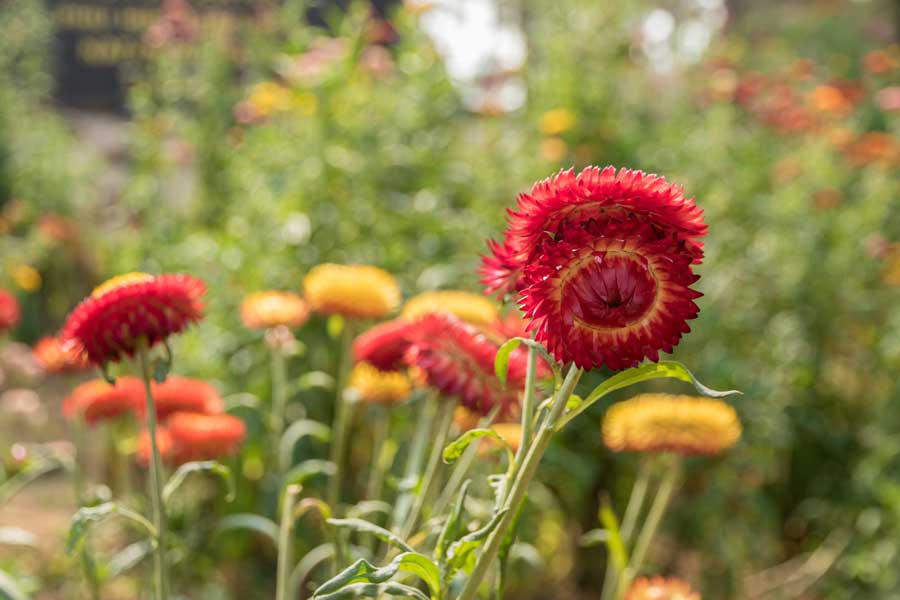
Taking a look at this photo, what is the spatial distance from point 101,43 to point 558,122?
7.03 m

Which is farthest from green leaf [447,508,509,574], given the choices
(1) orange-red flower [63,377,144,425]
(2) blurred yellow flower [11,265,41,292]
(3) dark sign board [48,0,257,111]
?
(3) dark sign board [48,0,257,111]

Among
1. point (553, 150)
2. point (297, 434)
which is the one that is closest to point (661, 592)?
point (297, 434)

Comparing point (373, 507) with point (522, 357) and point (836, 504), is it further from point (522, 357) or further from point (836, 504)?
point (836, 504)

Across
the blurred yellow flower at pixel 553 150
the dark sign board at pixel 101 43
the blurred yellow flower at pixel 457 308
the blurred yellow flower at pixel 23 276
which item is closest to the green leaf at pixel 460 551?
the blurred yellow flower at pixel 457 308

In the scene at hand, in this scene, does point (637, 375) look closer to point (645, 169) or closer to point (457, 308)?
point (457, 308)

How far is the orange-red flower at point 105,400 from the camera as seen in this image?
1874mm

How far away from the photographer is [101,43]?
922 cm

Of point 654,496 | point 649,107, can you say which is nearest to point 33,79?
point 649,107

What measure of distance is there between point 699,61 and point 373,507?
411 centimetres

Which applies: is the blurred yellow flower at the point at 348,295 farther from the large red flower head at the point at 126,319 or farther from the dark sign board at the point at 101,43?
the dark sign board at the point at 101,43

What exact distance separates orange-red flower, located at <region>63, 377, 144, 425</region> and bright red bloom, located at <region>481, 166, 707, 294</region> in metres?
1.26

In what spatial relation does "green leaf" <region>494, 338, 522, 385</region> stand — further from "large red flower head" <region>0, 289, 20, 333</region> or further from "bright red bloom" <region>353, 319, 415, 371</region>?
"large red flower head" <region>0, 289, 20, 333</region>

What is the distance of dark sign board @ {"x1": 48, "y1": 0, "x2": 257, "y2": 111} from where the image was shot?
9.05 metres

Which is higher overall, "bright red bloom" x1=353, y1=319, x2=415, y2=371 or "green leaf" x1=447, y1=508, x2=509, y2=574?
"bright red bloom" x1=353, y1=319, x2=415, y2=371
